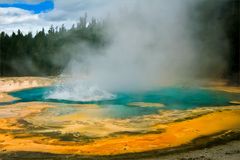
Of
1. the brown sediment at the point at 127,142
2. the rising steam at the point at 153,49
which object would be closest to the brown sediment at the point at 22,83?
the rising steam at the point at 153,49

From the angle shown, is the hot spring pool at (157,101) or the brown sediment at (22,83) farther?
the brown sediment at (22,83)

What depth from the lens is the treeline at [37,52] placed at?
46156mm

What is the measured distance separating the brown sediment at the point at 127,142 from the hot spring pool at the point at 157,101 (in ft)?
11.1

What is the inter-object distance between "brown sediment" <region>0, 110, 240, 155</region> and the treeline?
101 feet

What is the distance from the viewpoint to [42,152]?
1205 centimetres

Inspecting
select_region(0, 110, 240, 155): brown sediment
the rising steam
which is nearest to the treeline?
the rising steam

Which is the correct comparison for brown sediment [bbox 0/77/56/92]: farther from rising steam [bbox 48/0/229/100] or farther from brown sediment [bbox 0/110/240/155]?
brown sediment [bbox 0/110/240/155]

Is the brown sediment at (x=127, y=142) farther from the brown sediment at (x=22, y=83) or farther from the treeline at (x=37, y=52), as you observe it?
the treeline at (x=37, y=52)

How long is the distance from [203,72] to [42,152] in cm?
2767

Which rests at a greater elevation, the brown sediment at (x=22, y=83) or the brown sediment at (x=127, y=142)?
the brown sediment at (x=22, y=83)

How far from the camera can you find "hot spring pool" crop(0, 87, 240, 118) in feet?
62.0

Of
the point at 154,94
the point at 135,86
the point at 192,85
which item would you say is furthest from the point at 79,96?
the point at 192,85

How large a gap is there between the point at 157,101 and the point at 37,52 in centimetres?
2762

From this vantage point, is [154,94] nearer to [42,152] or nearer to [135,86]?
[135,86]
